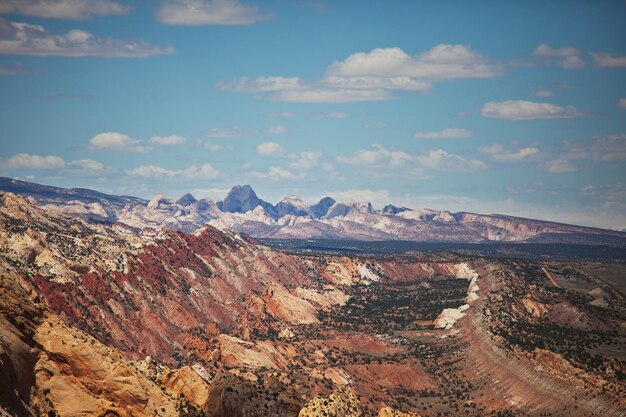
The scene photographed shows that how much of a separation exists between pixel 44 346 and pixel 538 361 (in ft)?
369

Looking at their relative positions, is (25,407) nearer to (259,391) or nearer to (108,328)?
(259,391)

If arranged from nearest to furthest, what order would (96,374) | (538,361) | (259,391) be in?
(96,374) < (259,391) < (538,361)

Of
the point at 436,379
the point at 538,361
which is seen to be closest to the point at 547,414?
the point at 538,361

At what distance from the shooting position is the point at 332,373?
15612cm

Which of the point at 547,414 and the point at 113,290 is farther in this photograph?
the point at 113,290

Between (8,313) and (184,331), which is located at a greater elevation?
(8,313)

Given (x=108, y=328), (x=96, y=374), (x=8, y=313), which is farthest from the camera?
(x=108, y=328)

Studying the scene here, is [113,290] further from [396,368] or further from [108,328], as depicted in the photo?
[396,368]

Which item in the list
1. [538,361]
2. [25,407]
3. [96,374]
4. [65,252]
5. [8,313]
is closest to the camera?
[25,407]

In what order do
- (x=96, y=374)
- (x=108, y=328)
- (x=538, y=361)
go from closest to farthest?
(x=96, y=374)
(x=538, y=361)
(x=108, y=328)

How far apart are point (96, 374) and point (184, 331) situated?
418 ft

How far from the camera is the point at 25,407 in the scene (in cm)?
5203

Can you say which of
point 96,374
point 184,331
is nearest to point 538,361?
point 184,331

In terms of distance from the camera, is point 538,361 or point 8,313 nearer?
point 8,313
